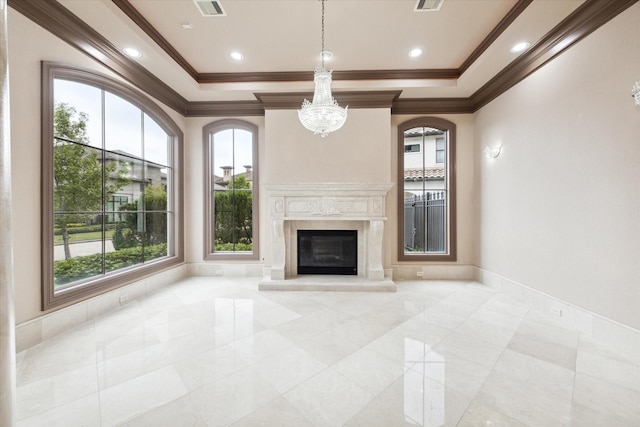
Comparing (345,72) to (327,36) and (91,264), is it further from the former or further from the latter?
(91,264)

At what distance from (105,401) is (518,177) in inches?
200

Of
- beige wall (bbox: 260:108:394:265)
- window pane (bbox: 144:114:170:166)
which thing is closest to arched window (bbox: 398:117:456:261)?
beige wall (bbox: 260:108:394:265)

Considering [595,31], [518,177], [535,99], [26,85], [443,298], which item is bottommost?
[443,298]

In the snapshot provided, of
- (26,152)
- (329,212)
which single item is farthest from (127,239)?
(329,212)

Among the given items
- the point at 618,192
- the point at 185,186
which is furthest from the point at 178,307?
the point at 618,192

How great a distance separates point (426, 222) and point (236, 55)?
456cm

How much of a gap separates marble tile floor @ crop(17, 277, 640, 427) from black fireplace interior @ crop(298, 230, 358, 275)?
143cm

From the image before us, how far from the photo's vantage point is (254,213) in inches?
198

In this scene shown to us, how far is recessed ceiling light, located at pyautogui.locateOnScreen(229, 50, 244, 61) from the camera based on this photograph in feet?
12.3

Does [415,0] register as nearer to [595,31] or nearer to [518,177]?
[595,31]

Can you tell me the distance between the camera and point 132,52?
342 centimetres

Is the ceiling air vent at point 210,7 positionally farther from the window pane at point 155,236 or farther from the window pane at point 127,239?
the window pane at point 155,236

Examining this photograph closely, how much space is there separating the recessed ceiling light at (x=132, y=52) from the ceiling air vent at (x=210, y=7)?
119 cm

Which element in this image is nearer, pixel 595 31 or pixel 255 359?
pixel 255 359
